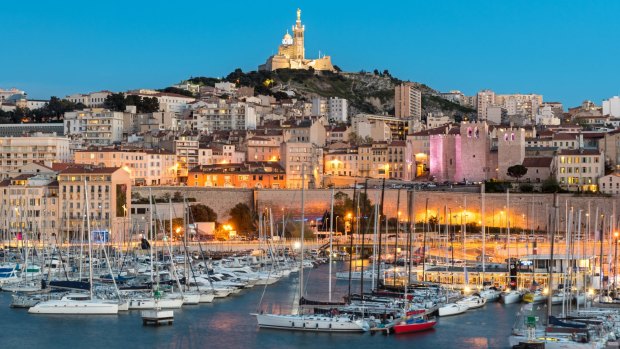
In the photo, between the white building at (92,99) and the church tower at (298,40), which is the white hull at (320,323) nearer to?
the white building at (92,99)

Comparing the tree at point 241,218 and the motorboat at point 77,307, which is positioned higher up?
the tree at point 241,218

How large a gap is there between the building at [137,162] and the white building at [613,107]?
4559 cm

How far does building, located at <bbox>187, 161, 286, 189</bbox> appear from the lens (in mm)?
56781

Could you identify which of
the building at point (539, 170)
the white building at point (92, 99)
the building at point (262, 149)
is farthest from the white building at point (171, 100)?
the building at point (539, 170)

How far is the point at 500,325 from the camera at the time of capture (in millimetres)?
27906

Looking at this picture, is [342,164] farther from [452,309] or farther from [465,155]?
[452,309]

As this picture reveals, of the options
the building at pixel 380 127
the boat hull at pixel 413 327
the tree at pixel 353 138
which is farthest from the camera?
the building at pixel 380 127

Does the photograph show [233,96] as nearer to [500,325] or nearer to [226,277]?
[226,277]

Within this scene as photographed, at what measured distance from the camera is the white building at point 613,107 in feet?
298

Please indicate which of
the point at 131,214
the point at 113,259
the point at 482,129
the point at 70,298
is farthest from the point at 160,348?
the point at 482,129

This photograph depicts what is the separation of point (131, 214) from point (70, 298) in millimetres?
20226

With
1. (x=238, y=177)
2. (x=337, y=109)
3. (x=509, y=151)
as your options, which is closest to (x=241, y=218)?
(x=238, y=177)

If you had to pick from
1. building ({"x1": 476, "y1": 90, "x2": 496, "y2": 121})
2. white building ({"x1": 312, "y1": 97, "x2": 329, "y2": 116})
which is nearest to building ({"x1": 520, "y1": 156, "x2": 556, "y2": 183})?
white building ({"x1": 312, "y1": 97, "x2": 329, "y2": 116})

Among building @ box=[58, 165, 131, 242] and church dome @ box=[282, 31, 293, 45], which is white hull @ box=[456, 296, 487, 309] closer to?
building @ box=[58, 165, 131, 242]
